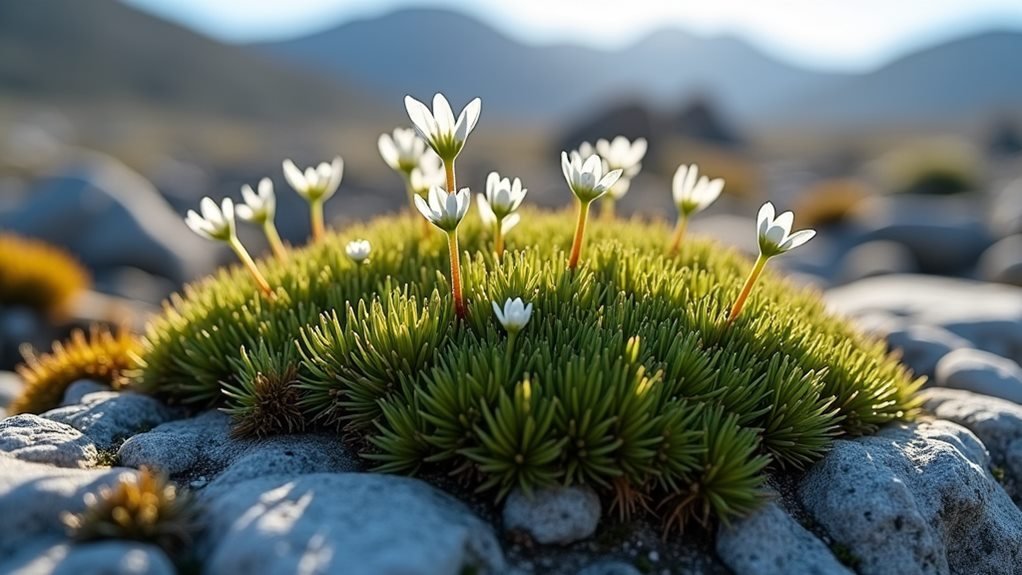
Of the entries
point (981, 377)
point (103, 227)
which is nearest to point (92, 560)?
point (981, 377)

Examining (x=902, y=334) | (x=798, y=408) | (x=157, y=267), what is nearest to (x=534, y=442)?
(x=798, y=408)

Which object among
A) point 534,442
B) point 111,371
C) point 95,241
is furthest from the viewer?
point 95,241

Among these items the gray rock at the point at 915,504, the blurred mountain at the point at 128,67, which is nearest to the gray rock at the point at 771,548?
the gray rock at the point at 915,504

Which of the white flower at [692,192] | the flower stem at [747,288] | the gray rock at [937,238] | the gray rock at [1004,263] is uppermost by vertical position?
the white flower at [692,192]

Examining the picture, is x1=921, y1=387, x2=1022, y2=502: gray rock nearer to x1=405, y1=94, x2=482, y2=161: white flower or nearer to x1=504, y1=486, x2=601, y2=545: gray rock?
x1=504, y1=486, x2=601, y2=545: gray rock

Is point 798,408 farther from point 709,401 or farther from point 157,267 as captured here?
point 157,267

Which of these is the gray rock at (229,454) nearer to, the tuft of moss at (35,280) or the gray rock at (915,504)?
the gray rock at (915,504)
